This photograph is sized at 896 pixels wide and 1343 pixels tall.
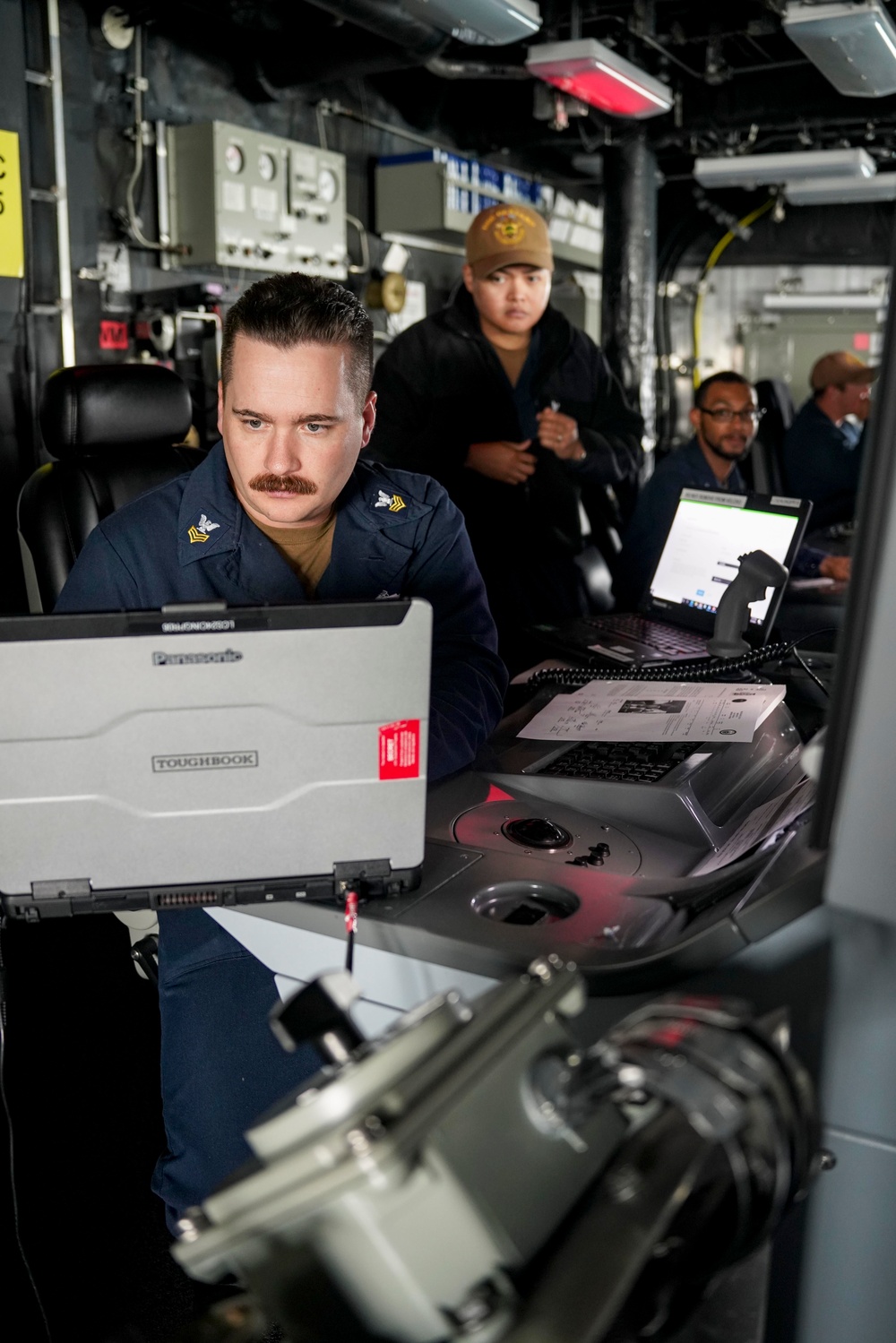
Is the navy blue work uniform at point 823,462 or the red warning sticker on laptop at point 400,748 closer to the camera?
the red warning sticker on laptop at point 400,748

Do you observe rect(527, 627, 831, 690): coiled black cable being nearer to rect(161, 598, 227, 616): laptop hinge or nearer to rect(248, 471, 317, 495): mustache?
rect(248, 471, 317, 495): mustache

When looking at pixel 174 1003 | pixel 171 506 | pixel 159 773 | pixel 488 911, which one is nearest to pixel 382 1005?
pixel 488 911

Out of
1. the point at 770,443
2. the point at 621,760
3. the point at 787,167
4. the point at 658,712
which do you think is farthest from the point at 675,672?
the point at 787,167

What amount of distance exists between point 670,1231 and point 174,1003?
90 centimetres

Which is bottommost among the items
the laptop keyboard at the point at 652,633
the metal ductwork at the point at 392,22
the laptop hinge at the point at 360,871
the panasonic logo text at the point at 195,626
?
the laptop keyboard at the point at 652,633

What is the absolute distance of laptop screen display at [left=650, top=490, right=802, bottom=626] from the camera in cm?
231

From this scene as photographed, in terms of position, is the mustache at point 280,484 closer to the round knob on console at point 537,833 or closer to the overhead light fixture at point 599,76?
the round knob on console at point 537,833

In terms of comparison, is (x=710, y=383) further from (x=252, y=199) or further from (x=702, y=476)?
(x=252, y=199)

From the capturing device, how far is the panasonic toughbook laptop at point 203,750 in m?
0.99

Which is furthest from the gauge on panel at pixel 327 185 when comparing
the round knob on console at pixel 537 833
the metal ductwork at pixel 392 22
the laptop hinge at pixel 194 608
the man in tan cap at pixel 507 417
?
the laptop hinge at pixel 194 608

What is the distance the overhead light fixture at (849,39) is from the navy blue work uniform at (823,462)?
144cm

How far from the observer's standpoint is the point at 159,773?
3.36ft

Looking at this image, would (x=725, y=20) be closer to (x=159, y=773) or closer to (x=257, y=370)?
(x=257, y=370)

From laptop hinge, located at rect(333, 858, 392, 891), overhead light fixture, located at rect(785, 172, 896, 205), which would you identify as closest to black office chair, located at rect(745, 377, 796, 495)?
overhead light fixture, located at rect(785, 172, 896, 205)
